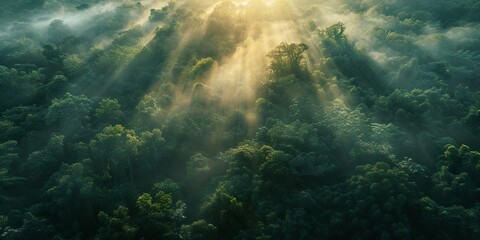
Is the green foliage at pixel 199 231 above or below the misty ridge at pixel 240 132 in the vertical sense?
below

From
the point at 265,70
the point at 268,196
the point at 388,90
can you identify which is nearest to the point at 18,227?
the point at 268,196

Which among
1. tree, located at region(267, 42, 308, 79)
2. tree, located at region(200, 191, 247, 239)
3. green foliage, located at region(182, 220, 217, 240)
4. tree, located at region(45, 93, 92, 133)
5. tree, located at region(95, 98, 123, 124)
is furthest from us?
tree, located at region(267, 42, 308, 79)

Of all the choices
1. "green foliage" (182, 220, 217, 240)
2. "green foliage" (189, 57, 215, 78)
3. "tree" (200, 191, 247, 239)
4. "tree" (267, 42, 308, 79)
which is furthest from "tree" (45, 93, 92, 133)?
"tree" (267, 42, 308, 79)

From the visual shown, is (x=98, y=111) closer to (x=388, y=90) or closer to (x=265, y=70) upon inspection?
(x=265, y=70)

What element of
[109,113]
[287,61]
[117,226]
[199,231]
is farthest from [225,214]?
[287,61]

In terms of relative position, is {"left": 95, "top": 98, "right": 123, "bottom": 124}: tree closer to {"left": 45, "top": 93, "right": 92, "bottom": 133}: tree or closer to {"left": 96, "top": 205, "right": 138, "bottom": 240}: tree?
{"left": 45, "top": 93, "right": 92, "bottom": 133}: tree

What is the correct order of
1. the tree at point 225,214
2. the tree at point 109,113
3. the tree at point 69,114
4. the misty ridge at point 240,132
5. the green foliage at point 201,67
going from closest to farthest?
the tree at point 225,214 < the misty ridge at point 240,132 < the tree at point 69,114 < the tree at point 109,113 < the green foliage at point 201,67

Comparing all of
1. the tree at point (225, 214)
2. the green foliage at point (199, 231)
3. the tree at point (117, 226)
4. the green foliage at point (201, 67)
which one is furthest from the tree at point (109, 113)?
the green foliage at point (199, 231)

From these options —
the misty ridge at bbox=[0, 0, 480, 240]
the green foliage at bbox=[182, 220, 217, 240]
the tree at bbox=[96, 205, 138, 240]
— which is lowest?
the green foliage at bbox=[182, 220, 217, 240]

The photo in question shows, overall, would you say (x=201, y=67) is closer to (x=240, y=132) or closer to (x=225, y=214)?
(x=240, y=132)

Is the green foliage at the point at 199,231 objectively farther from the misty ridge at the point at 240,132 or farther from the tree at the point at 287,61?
the tree at the point at 287,61

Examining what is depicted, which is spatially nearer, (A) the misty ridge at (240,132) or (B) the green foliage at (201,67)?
(A) the misty ridge at (240,132)
